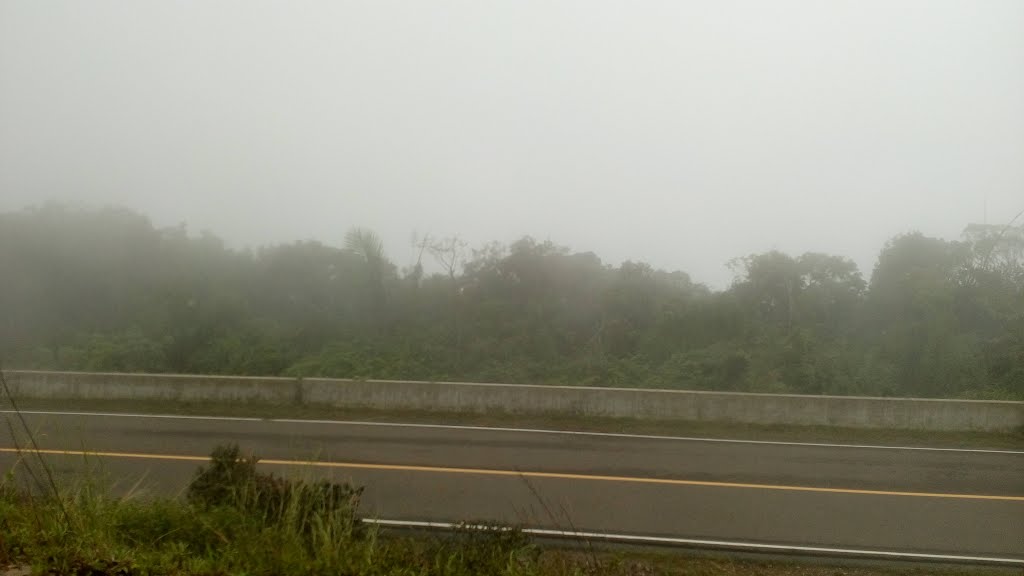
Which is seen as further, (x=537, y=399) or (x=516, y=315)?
(x=516, y=315)

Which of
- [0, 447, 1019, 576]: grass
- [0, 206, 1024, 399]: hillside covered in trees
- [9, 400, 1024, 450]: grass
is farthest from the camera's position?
[0, 206, 1024, 399]: hillside covered in trees

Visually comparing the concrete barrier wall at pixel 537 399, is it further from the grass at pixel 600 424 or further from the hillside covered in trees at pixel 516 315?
the hillside covered in trees at pixel 516 315

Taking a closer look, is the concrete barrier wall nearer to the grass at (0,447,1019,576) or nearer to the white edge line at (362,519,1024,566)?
the white edge line at (362,519,1024,566)

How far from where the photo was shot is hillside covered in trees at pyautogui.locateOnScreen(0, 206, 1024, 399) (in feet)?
60.1

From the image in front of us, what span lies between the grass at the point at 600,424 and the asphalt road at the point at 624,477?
0.68 metres

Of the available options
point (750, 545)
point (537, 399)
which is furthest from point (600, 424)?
point (750, 545)

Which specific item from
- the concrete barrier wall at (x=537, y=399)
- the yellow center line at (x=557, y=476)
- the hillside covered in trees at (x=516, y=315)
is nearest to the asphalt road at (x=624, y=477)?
the yellow center line at (x=557, y=476)

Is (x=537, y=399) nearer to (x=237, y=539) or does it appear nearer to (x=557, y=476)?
(x=557, y=476)

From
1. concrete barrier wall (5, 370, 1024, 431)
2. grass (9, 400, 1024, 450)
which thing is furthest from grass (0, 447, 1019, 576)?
concrete barrier wall (5, 370, 1024, 431)

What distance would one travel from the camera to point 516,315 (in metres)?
22.6

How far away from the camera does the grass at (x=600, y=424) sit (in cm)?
1288

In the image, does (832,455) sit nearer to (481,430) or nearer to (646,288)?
(481,430)

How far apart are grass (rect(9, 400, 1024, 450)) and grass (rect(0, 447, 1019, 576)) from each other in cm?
705

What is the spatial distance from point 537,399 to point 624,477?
4.88 m
